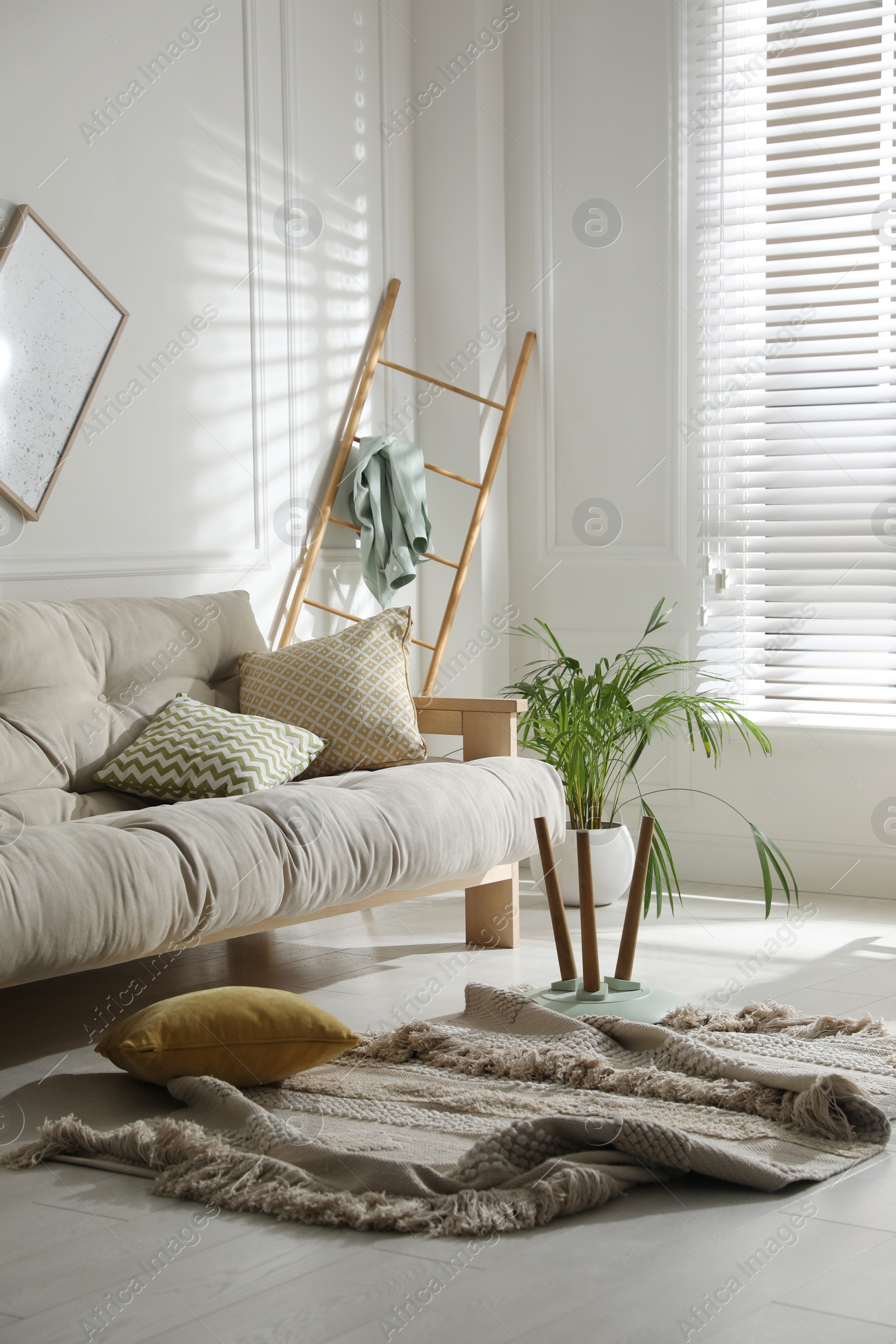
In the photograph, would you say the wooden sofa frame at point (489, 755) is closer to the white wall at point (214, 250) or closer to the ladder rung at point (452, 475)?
the white wall at point (214, 250)

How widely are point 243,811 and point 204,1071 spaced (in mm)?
537

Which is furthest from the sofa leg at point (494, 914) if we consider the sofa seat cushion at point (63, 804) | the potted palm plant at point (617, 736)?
the sofa seat cushion at point (63, 804)

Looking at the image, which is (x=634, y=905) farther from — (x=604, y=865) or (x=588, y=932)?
(x=604, y=865)

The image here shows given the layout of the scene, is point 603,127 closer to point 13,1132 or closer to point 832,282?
point 832,282

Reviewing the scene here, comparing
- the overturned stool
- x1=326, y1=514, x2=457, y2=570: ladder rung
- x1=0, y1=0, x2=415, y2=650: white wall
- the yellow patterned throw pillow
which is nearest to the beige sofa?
the yellow patterned throw pillow

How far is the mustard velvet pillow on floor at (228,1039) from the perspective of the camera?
7.50 feet

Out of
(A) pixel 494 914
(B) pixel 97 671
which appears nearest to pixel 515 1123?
(A) pixel 494 914

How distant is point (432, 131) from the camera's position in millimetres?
4516

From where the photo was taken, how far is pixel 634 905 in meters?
2.58

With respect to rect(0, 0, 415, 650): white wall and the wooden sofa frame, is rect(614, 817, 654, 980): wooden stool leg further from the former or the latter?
rect(0, 0, 415, 650): white wall

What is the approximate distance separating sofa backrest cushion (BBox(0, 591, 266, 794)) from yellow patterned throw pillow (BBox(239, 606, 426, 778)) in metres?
0.11

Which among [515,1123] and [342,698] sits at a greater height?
[342,698]

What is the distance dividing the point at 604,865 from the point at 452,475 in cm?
127

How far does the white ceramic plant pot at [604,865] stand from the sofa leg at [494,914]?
0.45m
